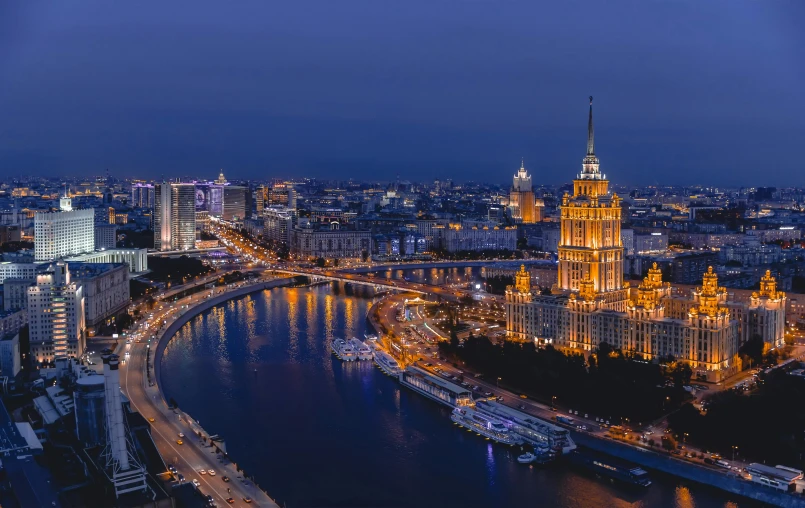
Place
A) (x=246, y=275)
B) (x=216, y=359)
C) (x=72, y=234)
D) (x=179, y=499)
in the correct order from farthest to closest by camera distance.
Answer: (x=246, y=275), (x=72, y=234), (x=216, y=359), (x=179, y=499)

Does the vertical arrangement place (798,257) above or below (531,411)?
above

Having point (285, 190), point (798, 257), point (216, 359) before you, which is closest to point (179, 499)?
point (216, 359)

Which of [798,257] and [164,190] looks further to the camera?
[164,190]

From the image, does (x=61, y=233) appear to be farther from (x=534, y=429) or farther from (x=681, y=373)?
(x=681, y=373)

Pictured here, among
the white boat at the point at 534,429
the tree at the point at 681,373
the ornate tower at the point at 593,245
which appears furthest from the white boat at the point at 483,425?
the ornate tower at the point at 593,245

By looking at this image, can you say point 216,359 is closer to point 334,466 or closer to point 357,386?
A: point 357,386

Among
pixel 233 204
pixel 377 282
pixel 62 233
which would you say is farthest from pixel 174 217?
pixel 233 204

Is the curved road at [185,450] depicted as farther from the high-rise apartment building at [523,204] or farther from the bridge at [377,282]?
the high-rise apartment building at [523,204]

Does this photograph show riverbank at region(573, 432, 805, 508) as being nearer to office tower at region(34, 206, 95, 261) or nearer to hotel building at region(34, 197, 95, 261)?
hotel building at region(34, 197, 95, 261)
